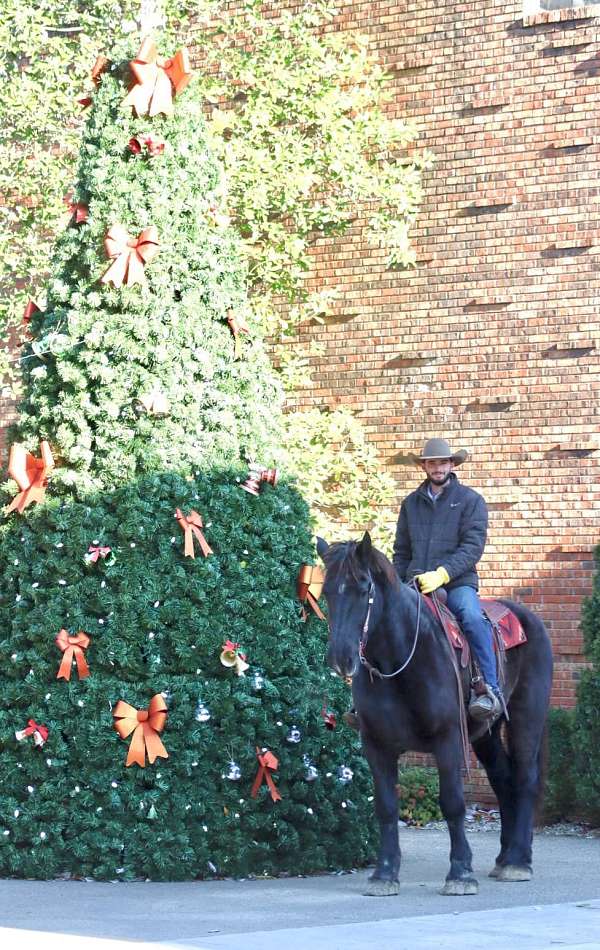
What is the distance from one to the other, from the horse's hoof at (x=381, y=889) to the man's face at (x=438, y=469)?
2497 millimetres

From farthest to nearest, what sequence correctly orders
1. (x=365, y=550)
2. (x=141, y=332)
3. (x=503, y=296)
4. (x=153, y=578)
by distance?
1. (x=503, y=296)
2. (x=141, y=332)
3. (x=153, y=578)
4. (x=365, y=550)

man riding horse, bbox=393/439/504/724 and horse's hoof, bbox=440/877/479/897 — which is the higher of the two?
man riding horse, bbox=393/439/504/724

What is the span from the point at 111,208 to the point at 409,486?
5.37 m

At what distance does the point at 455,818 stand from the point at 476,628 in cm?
117

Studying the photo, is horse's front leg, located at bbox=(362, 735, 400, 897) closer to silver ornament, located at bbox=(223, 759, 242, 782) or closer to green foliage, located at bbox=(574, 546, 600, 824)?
silver ornament, located at bbox=(223, 759, 242, 782)

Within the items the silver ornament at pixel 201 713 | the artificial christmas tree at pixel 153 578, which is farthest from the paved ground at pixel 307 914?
the silver ornament at pixel 201 713

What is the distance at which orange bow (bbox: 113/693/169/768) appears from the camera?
8844 mm

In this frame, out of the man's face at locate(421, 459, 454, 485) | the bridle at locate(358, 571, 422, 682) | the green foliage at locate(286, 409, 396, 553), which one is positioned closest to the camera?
the bridle at locate(358, 571, 422, 682)

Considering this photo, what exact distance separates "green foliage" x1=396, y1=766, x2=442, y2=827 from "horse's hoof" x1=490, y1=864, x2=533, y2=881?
3.29 metres

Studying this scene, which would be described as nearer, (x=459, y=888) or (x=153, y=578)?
(x=459, y=888)

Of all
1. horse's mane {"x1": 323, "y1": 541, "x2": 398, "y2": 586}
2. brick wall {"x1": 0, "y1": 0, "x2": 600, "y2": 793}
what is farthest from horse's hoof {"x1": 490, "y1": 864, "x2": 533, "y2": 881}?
brick wall {"x1": 0, "y1": 0, "x2": 600, "y2": 793}

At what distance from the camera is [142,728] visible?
29.2 feet

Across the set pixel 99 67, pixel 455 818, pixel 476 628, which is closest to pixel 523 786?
pixel 455 818

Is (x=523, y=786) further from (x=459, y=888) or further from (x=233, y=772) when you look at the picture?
(x=233, y=772)
